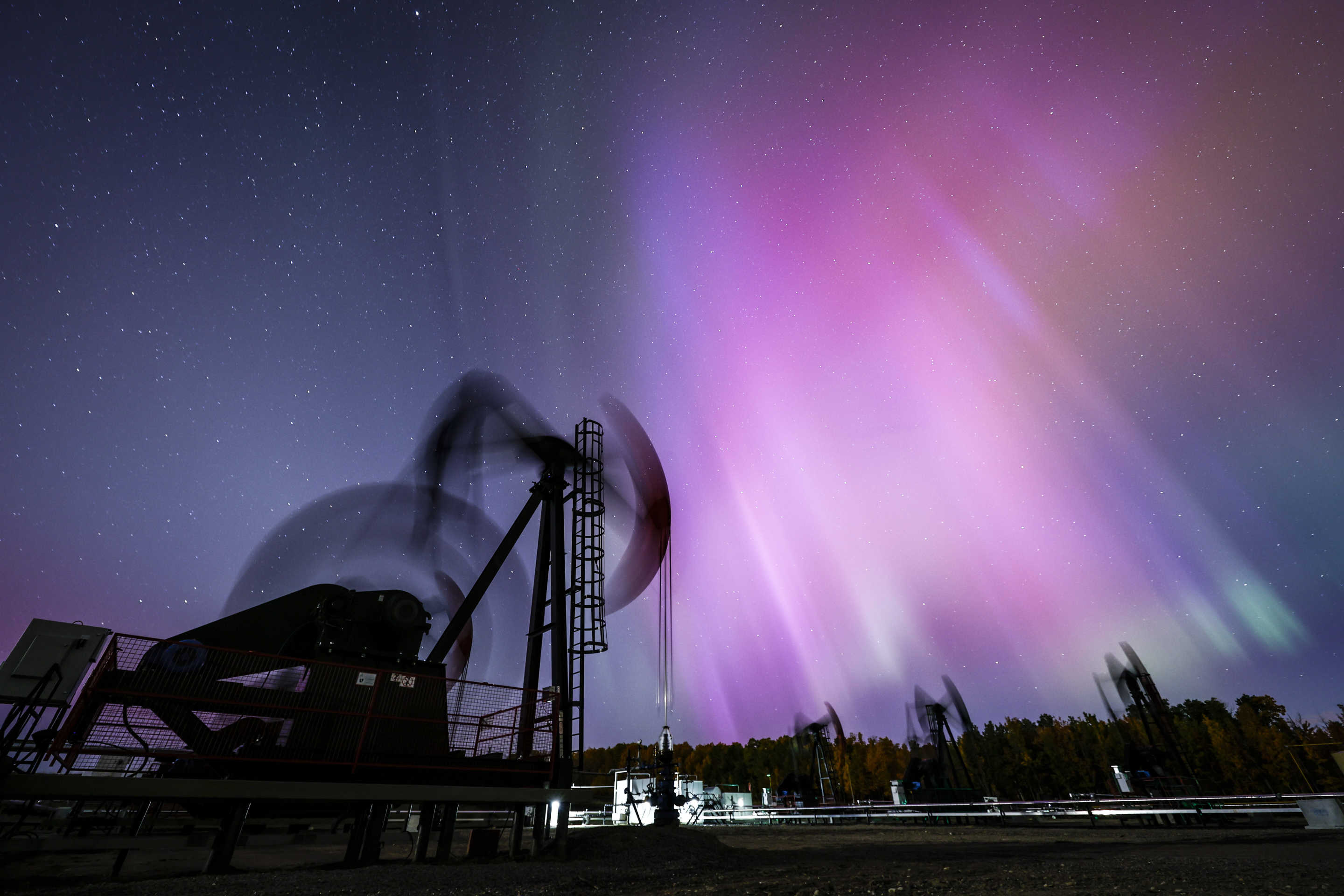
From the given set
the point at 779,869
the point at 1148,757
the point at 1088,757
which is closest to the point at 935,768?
the point at 1148,757

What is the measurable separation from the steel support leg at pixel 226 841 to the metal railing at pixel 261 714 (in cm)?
93

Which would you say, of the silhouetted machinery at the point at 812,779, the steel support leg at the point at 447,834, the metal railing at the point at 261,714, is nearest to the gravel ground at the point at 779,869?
the steel support leg at the point at 447,834

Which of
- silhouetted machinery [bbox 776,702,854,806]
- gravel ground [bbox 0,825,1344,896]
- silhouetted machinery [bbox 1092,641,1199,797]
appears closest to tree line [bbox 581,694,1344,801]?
silhouetted machinery [bbox 776,702,854,806]

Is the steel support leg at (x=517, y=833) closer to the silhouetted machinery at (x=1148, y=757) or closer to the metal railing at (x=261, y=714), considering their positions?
the metal railing at (x=261, y=714)

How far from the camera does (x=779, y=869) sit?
31.2 feet

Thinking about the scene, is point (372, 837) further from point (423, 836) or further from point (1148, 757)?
point (1148, 757)

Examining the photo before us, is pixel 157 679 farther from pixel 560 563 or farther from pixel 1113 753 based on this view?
pixel 1113 753

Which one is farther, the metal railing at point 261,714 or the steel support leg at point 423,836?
the steel support leg at point 423,836

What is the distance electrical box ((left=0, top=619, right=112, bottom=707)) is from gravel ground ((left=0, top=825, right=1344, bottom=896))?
2.38 meters

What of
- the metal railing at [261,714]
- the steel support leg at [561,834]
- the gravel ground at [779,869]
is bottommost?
the gravel ground at [779,869]

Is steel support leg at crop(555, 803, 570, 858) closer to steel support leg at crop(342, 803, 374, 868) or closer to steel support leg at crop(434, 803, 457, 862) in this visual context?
steel support leg at crop(434, 803, 457, 862)

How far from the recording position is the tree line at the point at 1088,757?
227 ft

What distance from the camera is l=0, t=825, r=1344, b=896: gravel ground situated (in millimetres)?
7043

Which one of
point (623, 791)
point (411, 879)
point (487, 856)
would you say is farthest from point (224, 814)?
point (623, 791)
